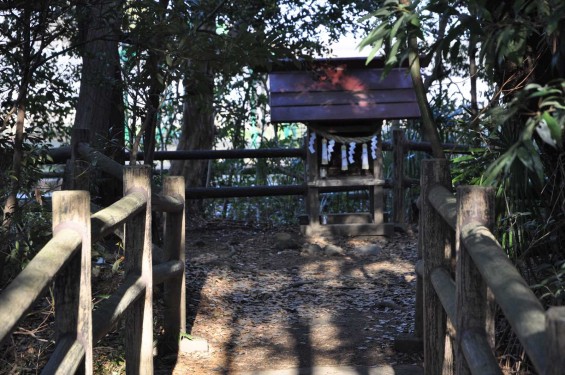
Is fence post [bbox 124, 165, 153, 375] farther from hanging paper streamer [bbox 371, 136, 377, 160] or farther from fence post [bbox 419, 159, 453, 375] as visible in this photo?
hanging paper streamer [bbox 371, 136, 377, 160]

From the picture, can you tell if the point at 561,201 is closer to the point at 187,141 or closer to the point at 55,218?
the point at 55,218

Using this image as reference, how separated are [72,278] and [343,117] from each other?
287 inches

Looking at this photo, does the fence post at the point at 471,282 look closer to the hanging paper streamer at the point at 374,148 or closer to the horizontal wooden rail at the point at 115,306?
the horizontal wooden rail at the point at 115,306

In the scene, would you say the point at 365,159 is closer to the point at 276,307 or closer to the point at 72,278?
the point at 276,307

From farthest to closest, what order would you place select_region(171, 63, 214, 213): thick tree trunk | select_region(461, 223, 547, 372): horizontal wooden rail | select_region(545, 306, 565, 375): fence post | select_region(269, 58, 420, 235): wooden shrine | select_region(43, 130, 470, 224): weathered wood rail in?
select_region(171, 63, 214, 213): thick tree trunk
select_region(43, 130, 470, 224): weathered wood rail
select_region(269, 58, 420, 235): wooden shrine
select_region(461, 223, 547, 372): horizontal wooden rail
select_region(545, 306, 565, 375): fence post

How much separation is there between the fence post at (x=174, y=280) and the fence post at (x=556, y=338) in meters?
4.16

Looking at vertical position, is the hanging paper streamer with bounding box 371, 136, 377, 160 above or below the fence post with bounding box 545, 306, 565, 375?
above

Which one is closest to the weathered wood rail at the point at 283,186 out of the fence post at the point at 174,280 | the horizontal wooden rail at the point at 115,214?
the fence post at the point at 174,280

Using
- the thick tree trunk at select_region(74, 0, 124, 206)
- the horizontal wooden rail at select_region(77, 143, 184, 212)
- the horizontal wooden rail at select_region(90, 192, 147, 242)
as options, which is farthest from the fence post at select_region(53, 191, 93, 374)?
the thick tree trunk at select_region(74, 0, 124, 206)

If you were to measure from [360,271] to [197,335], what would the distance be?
272cm

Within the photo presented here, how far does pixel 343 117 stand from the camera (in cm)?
1000

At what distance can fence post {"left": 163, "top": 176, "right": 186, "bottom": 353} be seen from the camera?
568 cm

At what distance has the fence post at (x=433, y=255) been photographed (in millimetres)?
4219

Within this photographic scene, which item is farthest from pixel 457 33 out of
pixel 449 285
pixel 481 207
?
pixel 449 285
